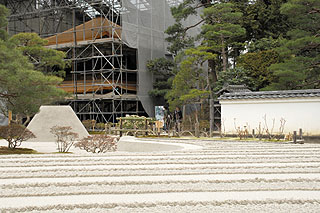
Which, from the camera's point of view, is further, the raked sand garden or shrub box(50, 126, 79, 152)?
shrub box(50, 126, 79, 152)

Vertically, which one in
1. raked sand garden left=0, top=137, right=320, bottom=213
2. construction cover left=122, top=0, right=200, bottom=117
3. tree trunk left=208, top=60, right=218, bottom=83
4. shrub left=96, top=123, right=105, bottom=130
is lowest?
raked sand garden left=0, top=137, right=320, bottom=213

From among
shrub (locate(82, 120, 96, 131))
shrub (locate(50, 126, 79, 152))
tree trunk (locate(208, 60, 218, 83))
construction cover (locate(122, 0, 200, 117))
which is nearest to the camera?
shrub (locate(50, 126, 79, 152))

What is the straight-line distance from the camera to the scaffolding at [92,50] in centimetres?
1997

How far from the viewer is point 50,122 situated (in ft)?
43.6

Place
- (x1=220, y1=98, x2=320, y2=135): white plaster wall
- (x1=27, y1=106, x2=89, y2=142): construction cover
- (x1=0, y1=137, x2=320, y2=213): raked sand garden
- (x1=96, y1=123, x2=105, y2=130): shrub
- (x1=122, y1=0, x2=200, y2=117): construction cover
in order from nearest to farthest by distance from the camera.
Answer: (x1=0, y1=137, x2=320, y2=213): raked sand garden
(x1=220, y1=98, x2=320, y2=135): white plaster wall
(x1=27, y1=106, x2=89, y2=142): construction cover
(x1=96, y1=123, x2=105, y2=130): shrub
(x1=122, y1=0, x2=200, y2=117): construction cover

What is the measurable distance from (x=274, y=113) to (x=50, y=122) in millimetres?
7857

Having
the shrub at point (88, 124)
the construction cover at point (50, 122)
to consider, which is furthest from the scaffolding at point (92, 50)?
the construction cover at point (50, 122)

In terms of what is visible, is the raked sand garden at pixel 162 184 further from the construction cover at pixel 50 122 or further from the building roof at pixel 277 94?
the construction cover at pixel 50 122

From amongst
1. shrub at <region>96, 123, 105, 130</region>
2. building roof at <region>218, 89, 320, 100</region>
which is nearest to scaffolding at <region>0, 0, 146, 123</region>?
shrub at <region>96, 123, 105, 130</region>

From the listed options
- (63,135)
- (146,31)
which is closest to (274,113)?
(63,135)

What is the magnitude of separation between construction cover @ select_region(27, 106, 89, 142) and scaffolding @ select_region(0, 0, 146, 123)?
5.60 metres

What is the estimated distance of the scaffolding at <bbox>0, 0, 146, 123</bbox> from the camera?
20.0 meters

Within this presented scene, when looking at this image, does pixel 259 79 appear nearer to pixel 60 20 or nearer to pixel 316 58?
pixel 316 58

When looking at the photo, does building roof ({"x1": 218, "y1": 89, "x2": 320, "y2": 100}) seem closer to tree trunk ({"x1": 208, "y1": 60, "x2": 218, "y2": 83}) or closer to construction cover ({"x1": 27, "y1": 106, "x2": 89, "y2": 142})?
construction cover ({"x1": 27, "y1": 106, "x2": 89, "y2": 142})
